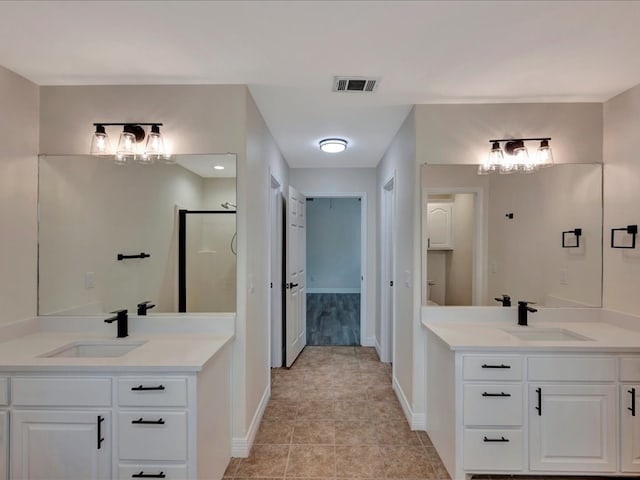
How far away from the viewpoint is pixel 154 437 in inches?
63.4

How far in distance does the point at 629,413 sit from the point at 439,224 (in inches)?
59.4

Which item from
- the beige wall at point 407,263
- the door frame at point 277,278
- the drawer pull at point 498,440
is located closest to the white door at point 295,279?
the door frame at point 277,278

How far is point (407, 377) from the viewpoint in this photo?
9.03 ft

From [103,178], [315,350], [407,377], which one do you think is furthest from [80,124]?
[315,350]

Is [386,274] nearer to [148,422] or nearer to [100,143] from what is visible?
[148,422]

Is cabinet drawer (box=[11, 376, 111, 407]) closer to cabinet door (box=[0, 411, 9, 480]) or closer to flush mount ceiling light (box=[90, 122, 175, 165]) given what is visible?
cabinet door (box=[0, 411, 9, 480])

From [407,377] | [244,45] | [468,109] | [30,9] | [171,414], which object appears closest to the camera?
[30,9]

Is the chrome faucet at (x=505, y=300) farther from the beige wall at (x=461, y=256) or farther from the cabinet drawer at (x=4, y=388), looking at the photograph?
the cabinet drawer at (x=4, y=388)

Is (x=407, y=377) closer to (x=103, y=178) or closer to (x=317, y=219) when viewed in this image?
(x=103, y=178)

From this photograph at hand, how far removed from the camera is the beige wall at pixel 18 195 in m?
2.02

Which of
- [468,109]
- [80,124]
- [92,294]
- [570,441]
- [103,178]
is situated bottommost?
[570,441]

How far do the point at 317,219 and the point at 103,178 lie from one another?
707 cm

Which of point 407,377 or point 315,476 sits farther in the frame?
point 407,377

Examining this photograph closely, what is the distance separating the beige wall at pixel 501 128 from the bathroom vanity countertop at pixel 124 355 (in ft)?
6.43
